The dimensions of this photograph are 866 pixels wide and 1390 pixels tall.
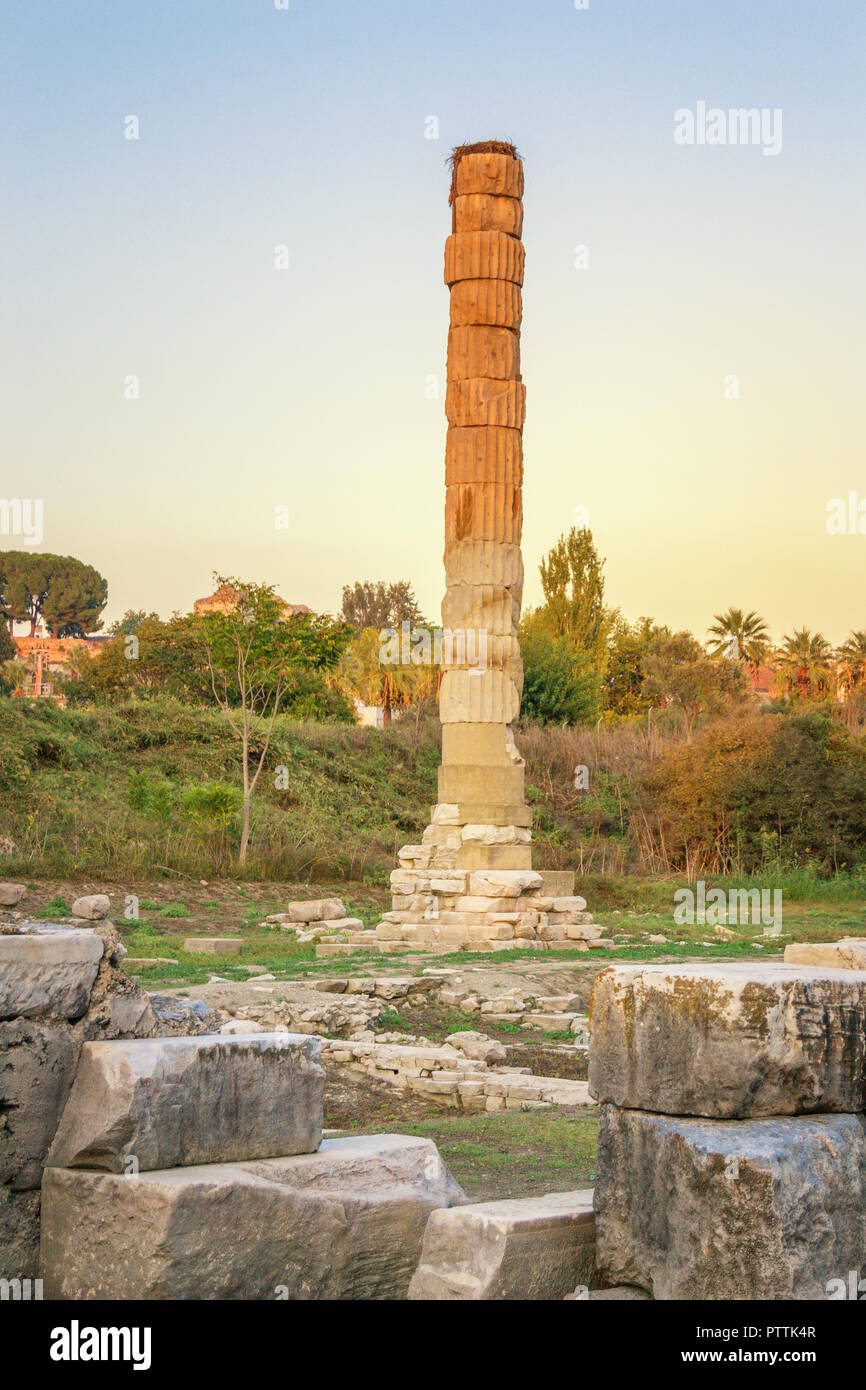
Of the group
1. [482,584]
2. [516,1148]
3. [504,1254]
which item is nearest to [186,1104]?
[504,1254]

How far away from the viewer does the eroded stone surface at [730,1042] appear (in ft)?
13.8

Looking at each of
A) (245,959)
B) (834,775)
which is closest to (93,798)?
(245,959)

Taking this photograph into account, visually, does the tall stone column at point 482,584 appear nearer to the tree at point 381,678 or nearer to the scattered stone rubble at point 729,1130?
the scattered stone rubble at point 729,1130

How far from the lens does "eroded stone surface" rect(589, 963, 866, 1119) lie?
4.20 m

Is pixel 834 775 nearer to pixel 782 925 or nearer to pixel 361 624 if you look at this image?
pixel 782 925

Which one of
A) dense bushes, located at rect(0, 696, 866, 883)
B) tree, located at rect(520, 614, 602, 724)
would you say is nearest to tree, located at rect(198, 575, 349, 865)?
dense bushes, located at rect(0, 696, 866, 883)

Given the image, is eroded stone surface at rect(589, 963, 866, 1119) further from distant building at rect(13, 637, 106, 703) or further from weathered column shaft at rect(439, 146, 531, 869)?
distant building at rect(13, 637, 106, 703)

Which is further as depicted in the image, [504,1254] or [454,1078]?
[454,1078]

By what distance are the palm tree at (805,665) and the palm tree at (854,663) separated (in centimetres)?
55

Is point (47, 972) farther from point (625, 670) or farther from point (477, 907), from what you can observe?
point (625, 670)

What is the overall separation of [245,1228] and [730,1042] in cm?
150

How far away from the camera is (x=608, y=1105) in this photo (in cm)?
445

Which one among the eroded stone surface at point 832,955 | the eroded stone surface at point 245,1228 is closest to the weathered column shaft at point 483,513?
the eroded stone surface at point 832,955

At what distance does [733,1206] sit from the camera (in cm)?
395
